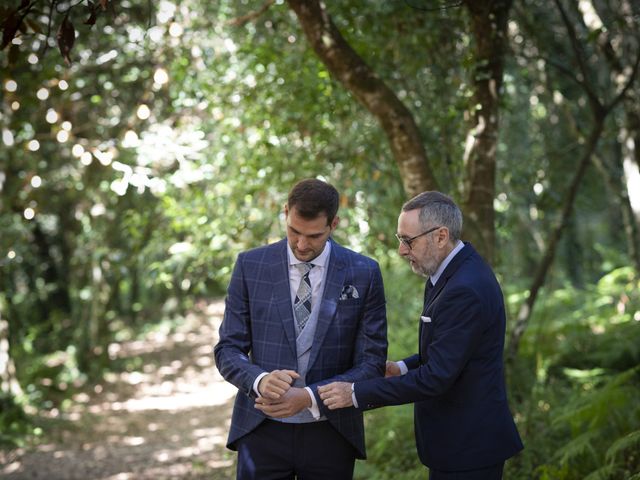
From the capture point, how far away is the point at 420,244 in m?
3.24

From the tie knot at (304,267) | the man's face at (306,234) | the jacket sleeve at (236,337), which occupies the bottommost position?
the jacket sleeve at (236,337)

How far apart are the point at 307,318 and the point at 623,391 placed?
11.4 ft

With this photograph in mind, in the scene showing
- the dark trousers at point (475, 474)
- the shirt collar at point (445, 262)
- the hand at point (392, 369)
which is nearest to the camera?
the dark trousers at point (475, 474)

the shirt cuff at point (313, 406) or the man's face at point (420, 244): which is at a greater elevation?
the man's face at point (420, 244)

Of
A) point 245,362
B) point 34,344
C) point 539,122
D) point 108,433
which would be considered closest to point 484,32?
point 245,362

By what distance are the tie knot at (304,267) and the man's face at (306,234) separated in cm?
3

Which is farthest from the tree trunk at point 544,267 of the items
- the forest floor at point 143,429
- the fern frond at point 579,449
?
the forest floor at point 143,429

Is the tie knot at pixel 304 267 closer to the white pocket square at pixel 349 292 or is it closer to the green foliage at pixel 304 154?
the white pocket square at pixel 349 292

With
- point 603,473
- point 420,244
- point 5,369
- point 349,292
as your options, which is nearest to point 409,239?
point 420,244

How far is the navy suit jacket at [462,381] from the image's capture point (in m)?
3.05

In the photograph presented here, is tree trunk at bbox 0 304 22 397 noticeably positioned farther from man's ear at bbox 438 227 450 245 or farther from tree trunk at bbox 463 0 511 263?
man's ear at bbox 438 227 450 245

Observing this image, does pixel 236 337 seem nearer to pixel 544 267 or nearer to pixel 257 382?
pixel 257 382

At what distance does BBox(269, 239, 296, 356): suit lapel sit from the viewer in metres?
3.35

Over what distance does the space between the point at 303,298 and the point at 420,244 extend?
0.65 meters
